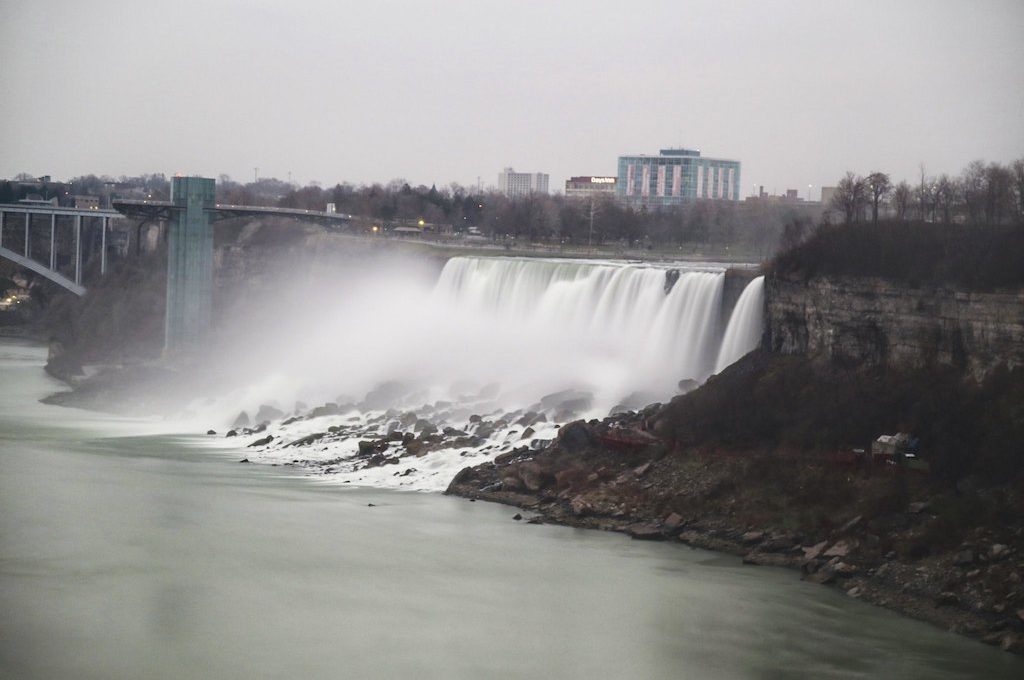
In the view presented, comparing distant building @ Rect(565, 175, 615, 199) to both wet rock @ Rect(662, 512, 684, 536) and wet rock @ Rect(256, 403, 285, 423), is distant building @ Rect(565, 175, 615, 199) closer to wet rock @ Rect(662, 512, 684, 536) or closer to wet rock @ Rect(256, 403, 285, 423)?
wet rock @ Rect(256, 403, 285, 423)

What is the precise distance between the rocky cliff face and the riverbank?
1816mm

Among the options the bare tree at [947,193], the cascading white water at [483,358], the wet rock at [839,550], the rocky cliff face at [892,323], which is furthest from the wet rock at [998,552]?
the bare tree at [947,193]

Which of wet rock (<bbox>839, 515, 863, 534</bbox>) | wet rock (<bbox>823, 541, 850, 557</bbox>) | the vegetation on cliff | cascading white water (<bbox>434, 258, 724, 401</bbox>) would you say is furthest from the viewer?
→ cascading white water (<bbox>434, 258, 724, 401</bbox>)

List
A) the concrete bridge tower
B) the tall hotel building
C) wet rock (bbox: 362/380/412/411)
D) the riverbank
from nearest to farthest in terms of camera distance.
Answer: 1. the riverbank
2. wet rock (bbox: 362/380/412/411)
3. the concrete bridge tower
4. the tall hotel building

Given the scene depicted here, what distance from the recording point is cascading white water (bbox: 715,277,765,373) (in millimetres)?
31609

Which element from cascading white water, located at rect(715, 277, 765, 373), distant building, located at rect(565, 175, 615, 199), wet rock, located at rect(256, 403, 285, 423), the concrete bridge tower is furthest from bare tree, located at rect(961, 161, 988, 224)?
distant building, located at rect(565, 175, 615, 199)

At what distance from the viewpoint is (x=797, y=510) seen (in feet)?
77.3

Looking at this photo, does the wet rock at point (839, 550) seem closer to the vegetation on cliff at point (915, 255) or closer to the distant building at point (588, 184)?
the vegetation on cliff at point (915, 255)

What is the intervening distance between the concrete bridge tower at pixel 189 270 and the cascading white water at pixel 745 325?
23458 millimetres

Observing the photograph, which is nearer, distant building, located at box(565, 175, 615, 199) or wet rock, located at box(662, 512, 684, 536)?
wet rock, located at box(662, 512, 684, 536)

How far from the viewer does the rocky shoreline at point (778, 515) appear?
19.9 meters

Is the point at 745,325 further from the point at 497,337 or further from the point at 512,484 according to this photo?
the point at 497,337

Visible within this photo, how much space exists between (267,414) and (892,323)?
60.4ft

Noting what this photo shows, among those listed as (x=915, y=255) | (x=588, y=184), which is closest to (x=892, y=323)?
(x=915, y=255)
